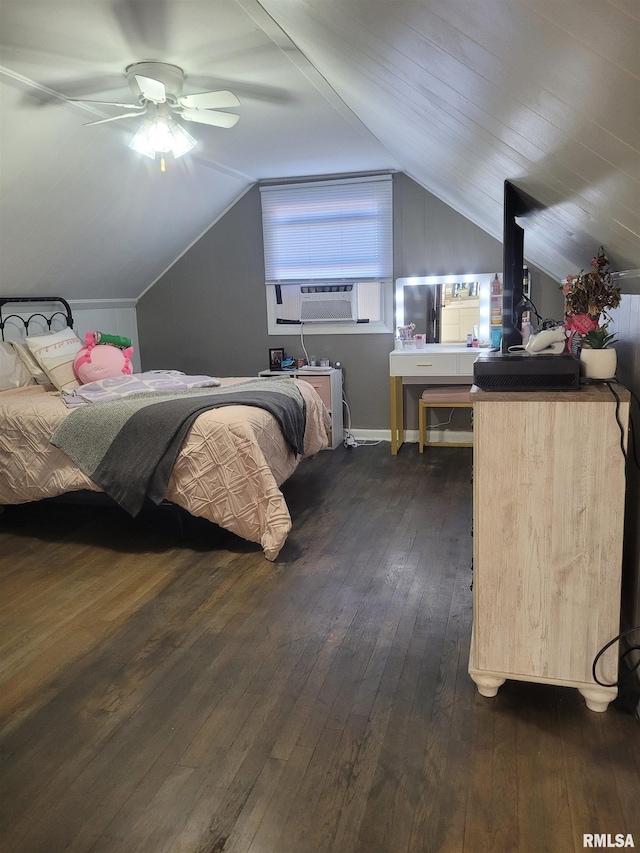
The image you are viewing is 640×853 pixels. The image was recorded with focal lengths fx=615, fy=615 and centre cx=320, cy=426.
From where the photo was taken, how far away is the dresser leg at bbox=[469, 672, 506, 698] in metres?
2.02

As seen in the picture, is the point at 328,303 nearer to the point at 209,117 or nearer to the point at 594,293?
the point at 209,117

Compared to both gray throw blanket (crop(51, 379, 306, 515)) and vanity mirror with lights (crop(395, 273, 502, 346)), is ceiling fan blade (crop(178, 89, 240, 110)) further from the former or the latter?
vanity mirror with lights (crop(395, 273, 502, 346))

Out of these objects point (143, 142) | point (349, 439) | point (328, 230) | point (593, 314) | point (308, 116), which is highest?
point (308, 116)

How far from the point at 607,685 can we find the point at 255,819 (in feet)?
3.71

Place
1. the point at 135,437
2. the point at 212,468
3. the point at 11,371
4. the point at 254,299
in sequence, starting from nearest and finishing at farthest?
the point at 212,468, the point at 135,437, the point at 11,371, the point at 254,299

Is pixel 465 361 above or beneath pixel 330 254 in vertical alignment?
beneath

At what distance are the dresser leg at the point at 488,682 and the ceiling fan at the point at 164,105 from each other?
2.78 metres

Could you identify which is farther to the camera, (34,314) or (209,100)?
(34,314)

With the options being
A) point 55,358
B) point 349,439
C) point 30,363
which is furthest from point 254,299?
point 30,363

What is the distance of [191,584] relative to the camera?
2926 millimetres

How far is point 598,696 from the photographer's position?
1.93 meters

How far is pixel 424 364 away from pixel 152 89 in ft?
9.43

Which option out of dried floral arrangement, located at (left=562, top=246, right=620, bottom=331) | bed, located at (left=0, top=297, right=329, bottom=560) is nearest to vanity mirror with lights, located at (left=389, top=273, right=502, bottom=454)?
bed, located at (left=0, top=297, right=329, bottom=560)

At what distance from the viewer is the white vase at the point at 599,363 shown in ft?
6.35
